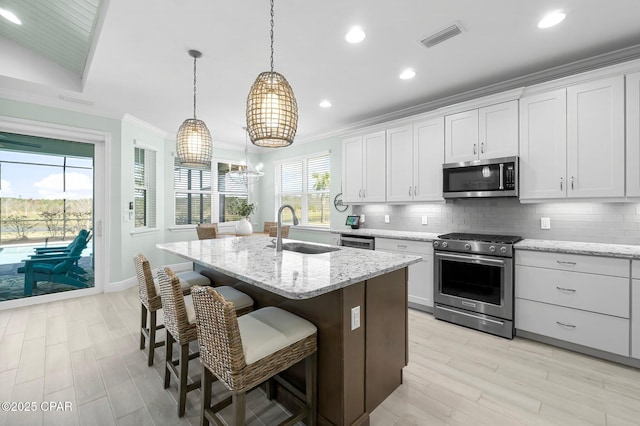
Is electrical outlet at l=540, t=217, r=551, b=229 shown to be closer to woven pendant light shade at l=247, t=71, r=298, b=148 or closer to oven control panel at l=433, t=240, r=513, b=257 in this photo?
oven control panel at l=433, t=240, r=513, b=257

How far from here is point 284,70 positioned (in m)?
3.16

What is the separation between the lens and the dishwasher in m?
4.12

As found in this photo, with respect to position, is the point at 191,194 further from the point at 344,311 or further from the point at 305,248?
the point at 344,311

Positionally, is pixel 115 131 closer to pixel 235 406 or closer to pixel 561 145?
pixel 235 406

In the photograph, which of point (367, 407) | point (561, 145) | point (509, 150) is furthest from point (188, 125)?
point (561, 145)

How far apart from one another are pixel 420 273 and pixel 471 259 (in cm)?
68

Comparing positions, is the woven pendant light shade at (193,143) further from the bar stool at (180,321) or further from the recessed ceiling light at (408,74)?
the recessed ceiling light at (408,74)

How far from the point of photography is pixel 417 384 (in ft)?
7.22

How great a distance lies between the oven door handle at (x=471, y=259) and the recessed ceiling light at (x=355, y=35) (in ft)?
8.06

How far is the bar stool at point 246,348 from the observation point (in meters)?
1.34

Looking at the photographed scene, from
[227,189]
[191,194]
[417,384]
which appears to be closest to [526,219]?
[417,384]

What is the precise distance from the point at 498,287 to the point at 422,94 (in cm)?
257

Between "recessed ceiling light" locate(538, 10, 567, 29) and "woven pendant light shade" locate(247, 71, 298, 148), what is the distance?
7.16ft

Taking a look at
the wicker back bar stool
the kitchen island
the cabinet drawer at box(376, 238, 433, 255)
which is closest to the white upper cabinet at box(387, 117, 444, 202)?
the cabinet drawer at box(376, 238, 433, 255)
